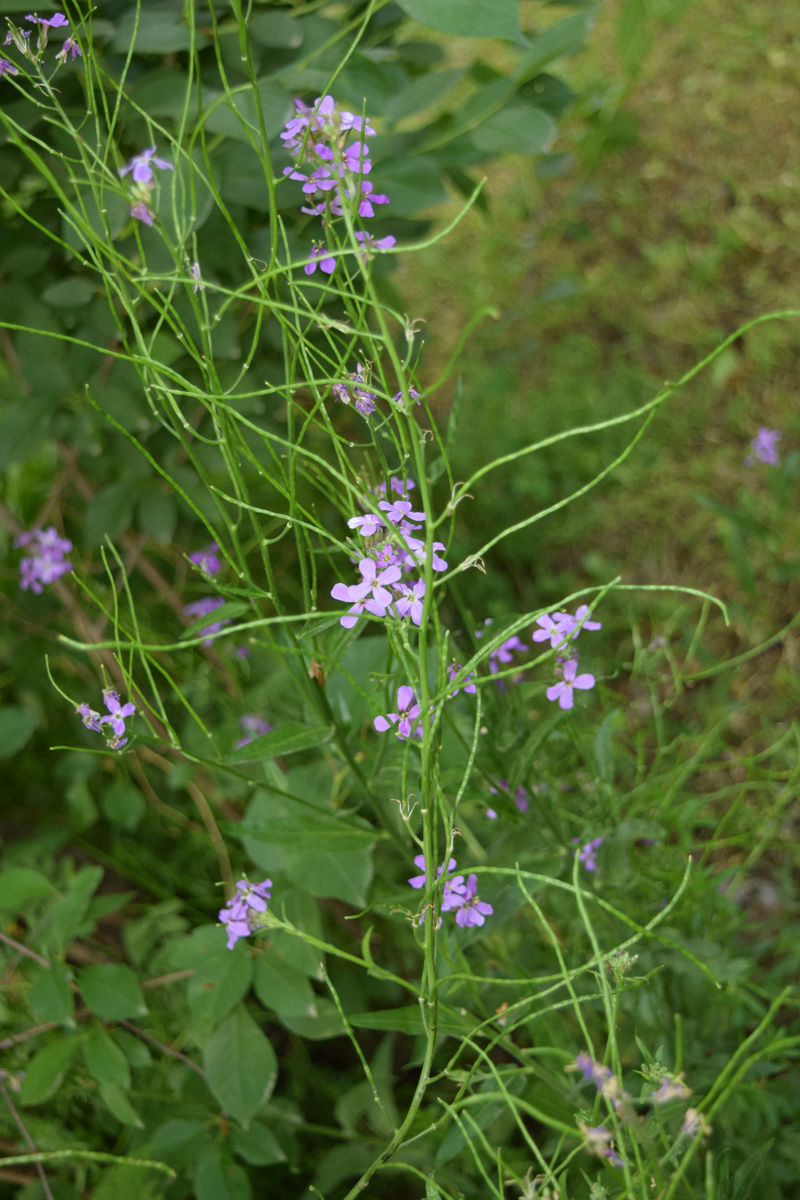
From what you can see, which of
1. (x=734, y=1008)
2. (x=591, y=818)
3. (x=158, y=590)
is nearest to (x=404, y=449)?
(x=591, y=818)

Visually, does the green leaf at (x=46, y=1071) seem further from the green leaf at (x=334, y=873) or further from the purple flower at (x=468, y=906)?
the purple flower at (x=468, y=906)

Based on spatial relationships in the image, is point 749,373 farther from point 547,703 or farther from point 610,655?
point 547,703

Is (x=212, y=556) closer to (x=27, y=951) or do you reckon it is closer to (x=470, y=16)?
(x=27, y=951)

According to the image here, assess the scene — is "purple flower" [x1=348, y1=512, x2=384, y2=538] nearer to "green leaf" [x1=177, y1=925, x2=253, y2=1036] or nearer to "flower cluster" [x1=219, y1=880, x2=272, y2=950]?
"flower cluster" [x1=219, y1=880, x2=272, y2=950]

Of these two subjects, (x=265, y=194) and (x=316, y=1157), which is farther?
(x=316, y=1157)

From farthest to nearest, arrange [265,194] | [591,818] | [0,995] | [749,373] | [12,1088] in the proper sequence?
[749,373], [0,995], [12,1088], [265,194], [591,818]

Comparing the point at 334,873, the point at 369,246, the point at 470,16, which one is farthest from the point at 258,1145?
the point at 470,16
